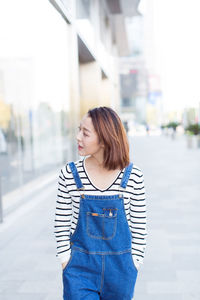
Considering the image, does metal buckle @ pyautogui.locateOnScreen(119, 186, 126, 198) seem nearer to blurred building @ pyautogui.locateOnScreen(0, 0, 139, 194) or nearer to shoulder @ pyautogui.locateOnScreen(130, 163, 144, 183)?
shoulder @ pyautogui.locateOnScreen(130, 163, 144, 183)

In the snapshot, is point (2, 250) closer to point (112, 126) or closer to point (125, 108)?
point (112, 126)

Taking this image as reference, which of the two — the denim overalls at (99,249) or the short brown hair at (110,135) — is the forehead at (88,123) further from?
the denim overalls at (99,249)

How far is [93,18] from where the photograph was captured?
16016mm

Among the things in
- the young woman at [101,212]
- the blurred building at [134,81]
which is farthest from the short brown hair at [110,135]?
the blurred building at [134,81]

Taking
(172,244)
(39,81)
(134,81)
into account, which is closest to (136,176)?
(172,244)

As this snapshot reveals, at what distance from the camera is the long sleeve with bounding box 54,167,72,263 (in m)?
2.03

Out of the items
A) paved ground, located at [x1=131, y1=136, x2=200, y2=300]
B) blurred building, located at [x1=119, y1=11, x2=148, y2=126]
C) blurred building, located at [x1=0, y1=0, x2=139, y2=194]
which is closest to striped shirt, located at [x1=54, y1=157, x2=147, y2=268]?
paved ground, located at [x1=131, y1=136, x2=200, y2=300]

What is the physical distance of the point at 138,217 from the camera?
2.07 meters

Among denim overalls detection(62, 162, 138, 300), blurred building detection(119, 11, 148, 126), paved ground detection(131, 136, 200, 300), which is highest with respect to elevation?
blurred building detection(119, 11, 148, 126)

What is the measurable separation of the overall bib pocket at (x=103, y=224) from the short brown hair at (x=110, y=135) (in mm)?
229

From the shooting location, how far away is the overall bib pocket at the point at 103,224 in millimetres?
1940

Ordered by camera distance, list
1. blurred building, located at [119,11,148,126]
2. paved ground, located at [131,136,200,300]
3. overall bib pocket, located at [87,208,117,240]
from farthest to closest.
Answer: blurred building, located at [119,11,148,126]
paved ground, located at [131,136,200,300]
overall bib pocket, located at [87,208,117,240]

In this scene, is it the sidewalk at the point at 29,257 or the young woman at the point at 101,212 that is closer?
the young woman at the point at 101,212

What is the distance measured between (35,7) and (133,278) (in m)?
8.54
